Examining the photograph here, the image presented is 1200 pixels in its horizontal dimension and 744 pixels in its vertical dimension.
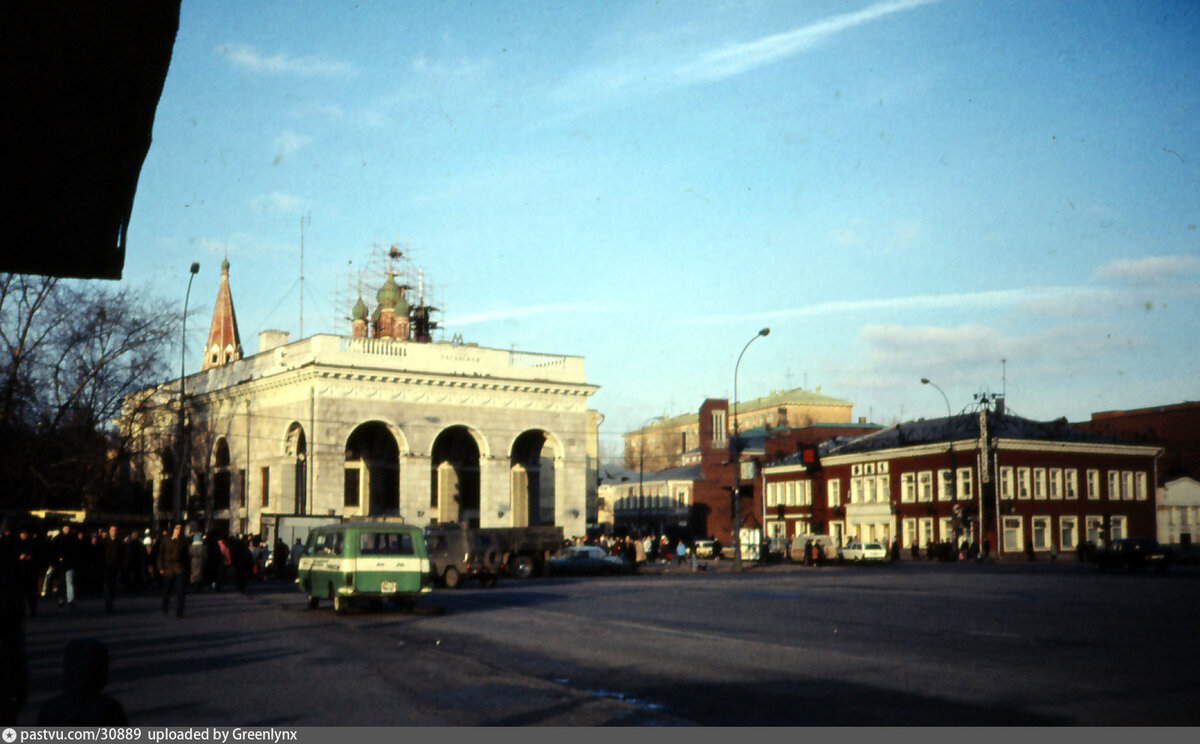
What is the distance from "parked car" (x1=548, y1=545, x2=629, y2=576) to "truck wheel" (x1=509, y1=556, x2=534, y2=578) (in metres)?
3.99

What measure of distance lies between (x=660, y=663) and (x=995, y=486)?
195 feet

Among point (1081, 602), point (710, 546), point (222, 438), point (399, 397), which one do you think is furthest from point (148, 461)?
point (1081, 602)

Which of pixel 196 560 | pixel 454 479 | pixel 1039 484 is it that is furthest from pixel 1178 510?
pixel 196 560

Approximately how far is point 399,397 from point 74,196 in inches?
2137

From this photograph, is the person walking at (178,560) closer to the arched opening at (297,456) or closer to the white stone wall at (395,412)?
the white stone wall at (395,412)

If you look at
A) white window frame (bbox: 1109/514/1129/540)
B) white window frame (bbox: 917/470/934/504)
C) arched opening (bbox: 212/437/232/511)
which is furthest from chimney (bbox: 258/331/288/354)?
white window frame (bbox: 1109/514/1129/540)

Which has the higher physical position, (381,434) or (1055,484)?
(381,434)

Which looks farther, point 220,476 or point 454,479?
point 220,476

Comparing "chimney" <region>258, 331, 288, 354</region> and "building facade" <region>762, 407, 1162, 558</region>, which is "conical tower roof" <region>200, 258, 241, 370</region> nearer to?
"chimney" <region>258, 331, 288, 354</region>

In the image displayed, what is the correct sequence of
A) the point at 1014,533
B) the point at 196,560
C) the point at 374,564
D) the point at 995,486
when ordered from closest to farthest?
the point at 374,564
the point at 196,560
the point at 995,486
the point at 1014,533

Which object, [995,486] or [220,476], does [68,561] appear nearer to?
[220,476]

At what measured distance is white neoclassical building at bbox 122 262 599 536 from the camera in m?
58.6

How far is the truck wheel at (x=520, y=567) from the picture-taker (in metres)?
45.4

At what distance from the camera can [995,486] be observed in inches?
2717
